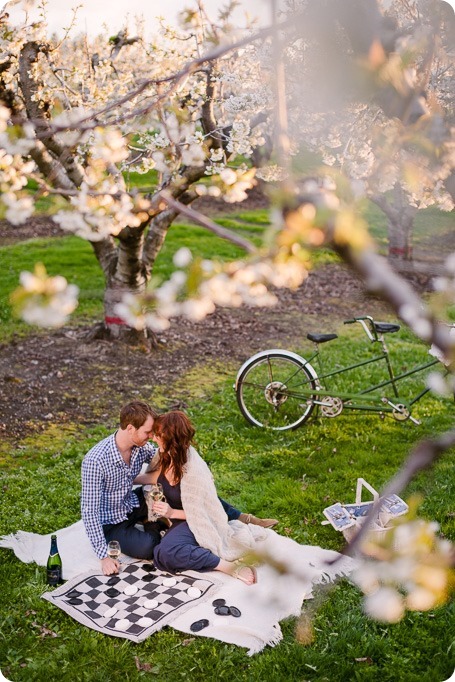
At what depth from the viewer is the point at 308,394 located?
7.49m

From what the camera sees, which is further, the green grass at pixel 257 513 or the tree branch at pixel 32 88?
the tree branch at pixel 32 88

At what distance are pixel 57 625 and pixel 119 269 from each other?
5928 mm

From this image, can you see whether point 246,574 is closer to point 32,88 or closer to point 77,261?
point 32,88

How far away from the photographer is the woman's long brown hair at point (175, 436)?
5207mm

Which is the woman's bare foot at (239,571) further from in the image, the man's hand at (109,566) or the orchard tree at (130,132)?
the orchard tree at (130,132)

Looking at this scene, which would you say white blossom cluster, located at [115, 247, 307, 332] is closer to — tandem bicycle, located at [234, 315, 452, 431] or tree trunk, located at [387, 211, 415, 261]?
tandem bicycle, located at [234, 315, 452, 431]

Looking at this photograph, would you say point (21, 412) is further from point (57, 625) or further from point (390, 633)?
point (390, 633)

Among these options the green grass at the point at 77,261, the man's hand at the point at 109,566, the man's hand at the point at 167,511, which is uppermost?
the green grass at the point at 77,261

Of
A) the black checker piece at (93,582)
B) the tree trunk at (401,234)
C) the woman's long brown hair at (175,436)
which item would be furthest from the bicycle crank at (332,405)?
the tree trunk at (401,234)

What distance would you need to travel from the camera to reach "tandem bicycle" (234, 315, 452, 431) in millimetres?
7273

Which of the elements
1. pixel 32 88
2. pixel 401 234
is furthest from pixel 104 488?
pixel 401 234

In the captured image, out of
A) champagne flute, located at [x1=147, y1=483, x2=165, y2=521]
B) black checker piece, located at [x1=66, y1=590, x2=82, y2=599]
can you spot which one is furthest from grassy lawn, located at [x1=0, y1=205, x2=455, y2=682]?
champagne flute, located at [x1=147, y1=483, x2=165, y2=521]

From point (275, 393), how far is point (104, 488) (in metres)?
2.68

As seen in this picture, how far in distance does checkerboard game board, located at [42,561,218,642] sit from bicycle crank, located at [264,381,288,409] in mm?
2775
